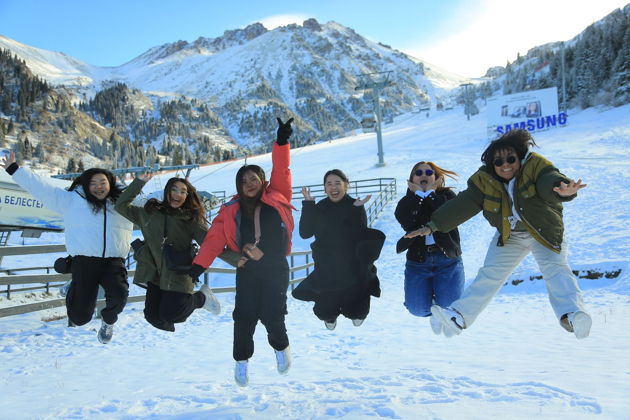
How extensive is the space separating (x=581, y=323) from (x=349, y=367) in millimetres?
3482

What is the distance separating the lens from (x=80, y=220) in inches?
193

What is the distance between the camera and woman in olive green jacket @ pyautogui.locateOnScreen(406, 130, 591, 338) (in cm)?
363

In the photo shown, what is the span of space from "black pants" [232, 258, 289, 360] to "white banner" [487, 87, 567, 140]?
43053 mm

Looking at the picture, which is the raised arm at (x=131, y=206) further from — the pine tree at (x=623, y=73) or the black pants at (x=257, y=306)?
the pine tree at (x=623, y=73)

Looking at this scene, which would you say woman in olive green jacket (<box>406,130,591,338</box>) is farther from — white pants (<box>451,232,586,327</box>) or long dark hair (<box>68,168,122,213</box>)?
long dark hair (<box>68,168,122,213</box>)

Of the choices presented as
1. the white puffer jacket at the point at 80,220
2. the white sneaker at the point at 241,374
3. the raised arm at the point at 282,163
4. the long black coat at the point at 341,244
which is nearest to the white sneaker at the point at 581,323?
the long black coat at the point at 341,244

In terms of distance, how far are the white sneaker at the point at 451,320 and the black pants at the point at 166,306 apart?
8.86 feet

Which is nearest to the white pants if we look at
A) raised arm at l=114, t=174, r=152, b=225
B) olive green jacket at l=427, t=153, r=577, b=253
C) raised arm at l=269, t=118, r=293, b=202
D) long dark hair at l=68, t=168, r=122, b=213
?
olive green jacket at l=427, t=153, r=577, b=253

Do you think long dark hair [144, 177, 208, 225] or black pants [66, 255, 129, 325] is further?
long dark hair [144, 177, 208, 225]

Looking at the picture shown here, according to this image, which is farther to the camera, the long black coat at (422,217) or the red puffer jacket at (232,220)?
the long black coat at (422,217)

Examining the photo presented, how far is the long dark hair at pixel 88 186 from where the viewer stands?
16.5 ft

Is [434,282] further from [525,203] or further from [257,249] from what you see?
[257,249]

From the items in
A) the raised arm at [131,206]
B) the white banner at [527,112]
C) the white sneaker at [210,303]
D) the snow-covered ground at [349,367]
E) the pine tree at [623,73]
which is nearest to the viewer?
the snow-covered ground at [349,367]

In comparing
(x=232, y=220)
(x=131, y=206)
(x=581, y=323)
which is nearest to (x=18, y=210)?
(x=131, y=206)
